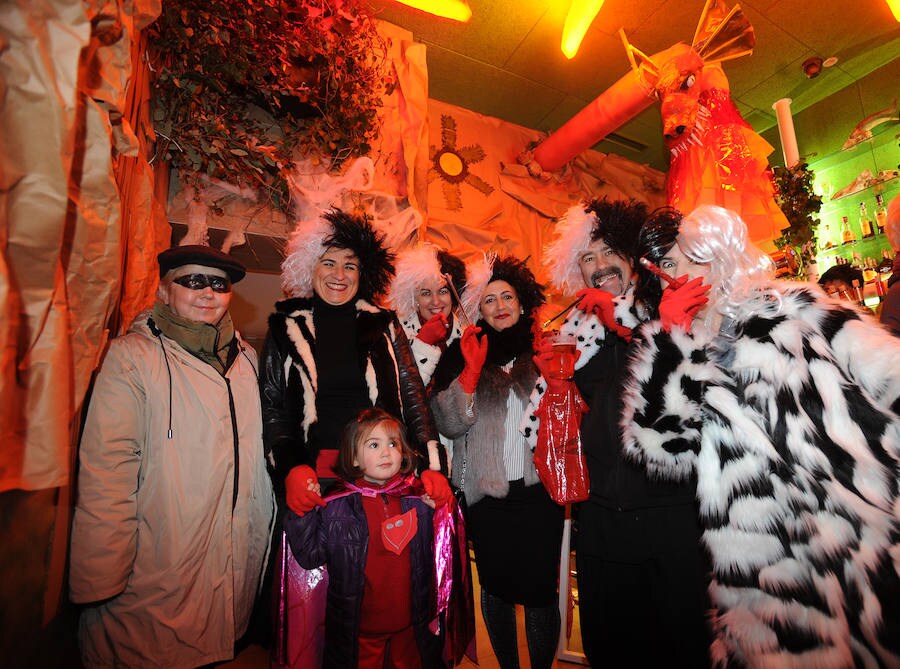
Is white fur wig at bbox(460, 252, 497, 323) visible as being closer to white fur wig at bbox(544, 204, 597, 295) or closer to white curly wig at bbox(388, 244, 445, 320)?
white curly wig at bbox(388, 244, 445, 320)

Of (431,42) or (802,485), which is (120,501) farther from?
(431,42)

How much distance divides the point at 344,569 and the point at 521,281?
1642 mm

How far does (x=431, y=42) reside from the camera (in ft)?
13.3

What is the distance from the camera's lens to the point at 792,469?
1.25m

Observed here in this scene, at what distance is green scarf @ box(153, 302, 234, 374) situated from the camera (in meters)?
1.69

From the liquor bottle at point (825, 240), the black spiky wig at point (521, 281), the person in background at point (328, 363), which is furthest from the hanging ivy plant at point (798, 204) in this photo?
the person in background at point (328, 363)

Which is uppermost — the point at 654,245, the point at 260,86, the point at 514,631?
the point at 260,86

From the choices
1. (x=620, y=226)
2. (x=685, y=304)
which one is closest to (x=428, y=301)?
(x=620, y=226)

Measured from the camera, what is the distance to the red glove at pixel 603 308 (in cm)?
177

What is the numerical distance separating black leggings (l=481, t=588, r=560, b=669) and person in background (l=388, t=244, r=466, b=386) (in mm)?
1090

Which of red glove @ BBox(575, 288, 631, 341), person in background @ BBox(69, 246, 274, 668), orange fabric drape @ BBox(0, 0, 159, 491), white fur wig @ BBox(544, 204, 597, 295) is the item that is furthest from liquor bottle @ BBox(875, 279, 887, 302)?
orange fabric drape @ BBox(0, 0, 159, 491)

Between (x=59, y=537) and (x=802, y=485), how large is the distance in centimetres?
213

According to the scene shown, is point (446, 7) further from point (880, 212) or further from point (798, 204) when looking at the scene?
point (880, 212)

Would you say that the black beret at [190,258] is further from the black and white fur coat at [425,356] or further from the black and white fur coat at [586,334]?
the black and white fur coat at [586,334]
